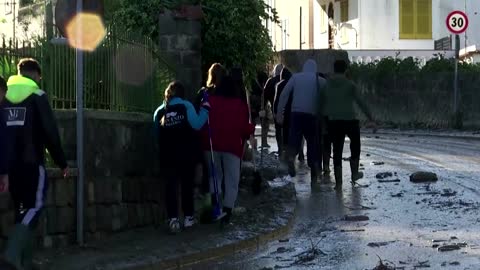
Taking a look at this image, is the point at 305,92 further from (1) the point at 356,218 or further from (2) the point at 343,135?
(1) the point at 356,218

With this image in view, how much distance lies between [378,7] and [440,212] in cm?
3055

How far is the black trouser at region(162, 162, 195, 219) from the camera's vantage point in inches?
399

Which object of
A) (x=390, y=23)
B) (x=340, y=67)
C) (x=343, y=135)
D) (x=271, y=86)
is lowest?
(x=343, y=135)

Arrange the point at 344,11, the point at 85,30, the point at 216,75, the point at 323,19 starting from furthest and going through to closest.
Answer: the point at 323,19 < the point at 344,11 < the point at 216,75 < the point at 85,30

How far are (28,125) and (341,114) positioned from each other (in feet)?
23.0

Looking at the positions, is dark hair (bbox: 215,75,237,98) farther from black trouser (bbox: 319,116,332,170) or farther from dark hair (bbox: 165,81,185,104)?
black trouser (bbox: 319,116,332,170)

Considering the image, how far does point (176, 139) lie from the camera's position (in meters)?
10.0

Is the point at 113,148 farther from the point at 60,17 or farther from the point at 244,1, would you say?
the point at 244,1

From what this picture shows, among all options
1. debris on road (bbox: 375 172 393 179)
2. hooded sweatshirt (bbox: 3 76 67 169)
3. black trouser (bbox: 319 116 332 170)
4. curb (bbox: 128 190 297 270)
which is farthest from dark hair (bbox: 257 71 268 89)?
hooded sweatshirt (bbox: 3 76 67 169)

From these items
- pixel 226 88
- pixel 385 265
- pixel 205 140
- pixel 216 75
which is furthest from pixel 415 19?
pixel 385 265

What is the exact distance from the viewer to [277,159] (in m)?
17.6

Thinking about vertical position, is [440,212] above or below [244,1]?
below

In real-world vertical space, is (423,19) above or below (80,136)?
above

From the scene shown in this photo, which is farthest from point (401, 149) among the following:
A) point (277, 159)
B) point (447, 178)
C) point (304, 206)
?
point (304, 206)
